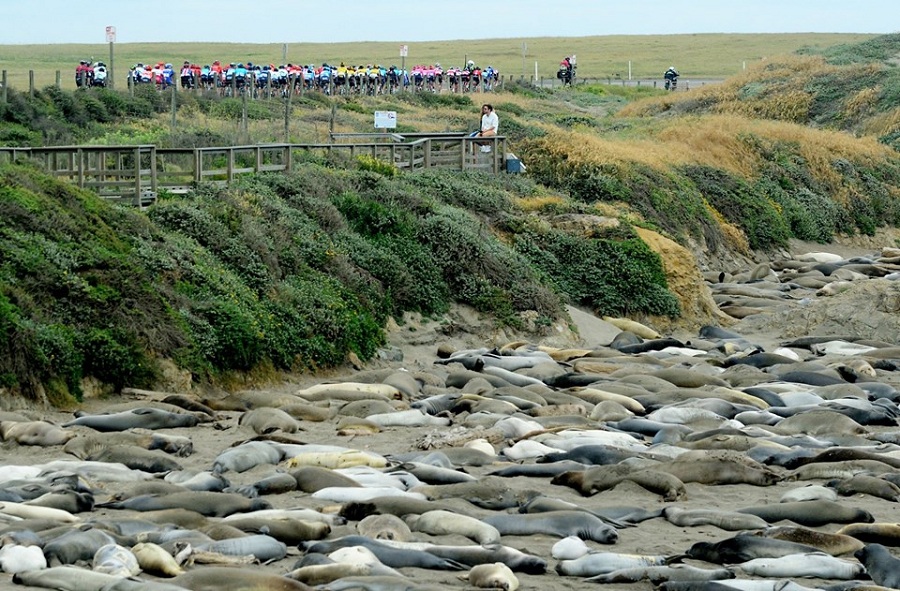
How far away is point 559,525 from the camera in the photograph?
10.3 meters

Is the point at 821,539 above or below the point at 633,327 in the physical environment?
above

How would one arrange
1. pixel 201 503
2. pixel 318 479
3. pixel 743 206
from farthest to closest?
pixel 743 206 < pixel 318 479 < pixel 201 503

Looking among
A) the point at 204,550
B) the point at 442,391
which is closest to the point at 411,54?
the point at 442,391

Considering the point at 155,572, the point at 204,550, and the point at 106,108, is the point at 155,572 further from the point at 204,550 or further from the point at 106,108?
the point at 106,108

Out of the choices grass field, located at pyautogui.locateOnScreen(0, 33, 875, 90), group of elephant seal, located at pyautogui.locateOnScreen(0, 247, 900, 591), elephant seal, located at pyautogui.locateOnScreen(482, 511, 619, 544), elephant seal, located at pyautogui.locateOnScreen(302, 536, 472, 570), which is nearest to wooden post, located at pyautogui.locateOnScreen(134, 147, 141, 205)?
group of elephant seal, located at pyautogui.locateOnScreen(0, 247, 900, 591)

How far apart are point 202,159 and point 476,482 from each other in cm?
1418

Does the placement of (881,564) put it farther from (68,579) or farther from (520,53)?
(520,53)

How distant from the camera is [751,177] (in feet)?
134

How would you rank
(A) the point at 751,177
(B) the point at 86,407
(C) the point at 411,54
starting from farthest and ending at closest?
(C) the point at 411,54 < (A) the point at 751,177 < (B) the point at 86,407

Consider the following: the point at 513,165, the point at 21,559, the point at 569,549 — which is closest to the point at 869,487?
the point at 569,549

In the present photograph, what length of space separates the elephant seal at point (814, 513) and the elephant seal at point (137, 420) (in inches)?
263

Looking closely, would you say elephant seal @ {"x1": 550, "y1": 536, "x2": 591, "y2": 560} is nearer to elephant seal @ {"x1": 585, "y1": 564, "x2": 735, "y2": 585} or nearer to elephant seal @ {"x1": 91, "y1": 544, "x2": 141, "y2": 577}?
elephant seal @ {"x1": 585, "y1": 564, "x2": 735, "y2": 585}

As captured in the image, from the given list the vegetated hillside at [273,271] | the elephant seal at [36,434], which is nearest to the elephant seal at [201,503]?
the elephant seal at [36,434]

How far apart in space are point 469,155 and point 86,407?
1766 centimetres
